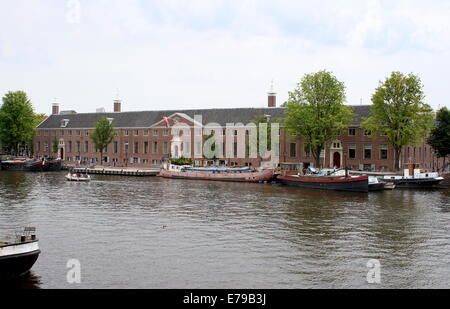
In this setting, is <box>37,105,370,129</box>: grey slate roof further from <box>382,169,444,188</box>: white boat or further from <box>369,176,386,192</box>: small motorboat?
<box>369,176,386,192</box>: small motorboat

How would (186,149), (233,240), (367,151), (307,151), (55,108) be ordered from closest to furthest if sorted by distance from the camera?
(233,240) < (367,151) < (307,151) < (186,149) < (55,108)

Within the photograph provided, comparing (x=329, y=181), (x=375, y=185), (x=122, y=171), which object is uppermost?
(x=122, y=171)

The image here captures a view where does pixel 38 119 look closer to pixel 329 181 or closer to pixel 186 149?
pixel 186 149

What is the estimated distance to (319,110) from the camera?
8169cm

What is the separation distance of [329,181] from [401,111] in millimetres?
20286

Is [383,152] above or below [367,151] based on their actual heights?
below

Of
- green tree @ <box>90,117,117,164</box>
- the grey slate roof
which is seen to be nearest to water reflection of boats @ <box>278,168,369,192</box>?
the grey slate roof

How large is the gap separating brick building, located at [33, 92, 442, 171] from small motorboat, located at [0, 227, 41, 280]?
6236 cm

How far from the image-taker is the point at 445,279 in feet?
76.1

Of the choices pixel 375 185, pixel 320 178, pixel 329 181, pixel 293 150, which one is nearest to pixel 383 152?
pixel 293 150

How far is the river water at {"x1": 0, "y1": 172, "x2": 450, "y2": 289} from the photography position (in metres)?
22.8

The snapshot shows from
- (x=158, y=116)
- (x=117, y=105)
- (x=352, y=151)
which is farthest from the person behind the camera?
(x=117, y=105)

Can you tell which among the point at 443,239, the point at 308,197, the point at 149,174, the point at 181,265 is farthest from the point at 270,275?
the point at 149,174

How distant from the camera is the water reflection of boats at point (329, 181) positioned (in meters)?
63.7
